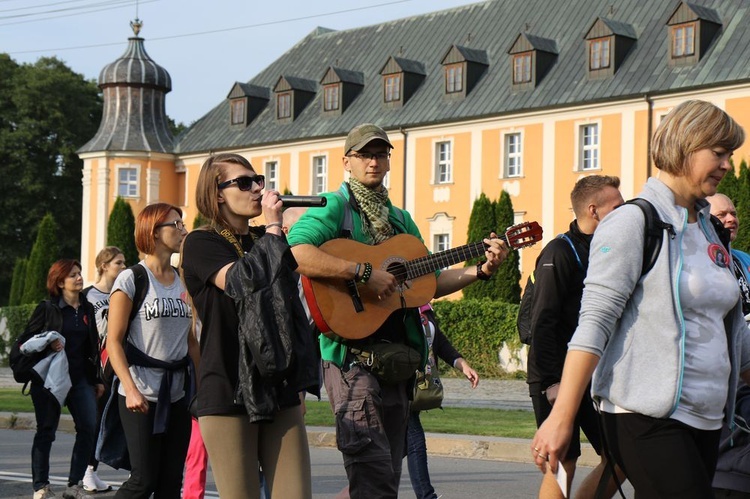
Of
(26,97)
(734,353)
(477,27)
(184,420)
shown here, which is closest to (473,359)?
(477,27)

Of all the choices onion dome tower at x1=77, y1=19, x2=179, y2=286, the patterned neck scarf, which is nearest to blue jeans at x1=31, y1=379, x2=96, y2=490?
the patterned neck scarf

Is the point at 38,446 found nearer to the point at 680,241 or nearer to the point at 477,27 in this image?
the point at 680,241

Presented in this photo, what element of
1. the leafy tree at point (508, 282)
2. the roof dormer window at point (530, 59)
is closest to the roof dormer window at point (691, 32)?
the roof dormer window at point (530, 59)

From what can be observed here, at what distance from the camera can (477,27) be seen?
54.7 metres

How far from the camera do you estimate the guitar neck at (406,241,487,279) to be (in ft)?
21.9

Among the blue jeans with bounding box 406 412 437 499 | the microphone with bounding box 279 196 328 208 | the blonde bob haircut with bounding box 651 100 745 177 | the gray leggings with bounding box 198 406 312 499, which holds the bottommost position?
the blue jeans with bounding box 406 412 437 499

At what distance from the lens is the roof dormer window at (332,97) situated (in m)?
56.7

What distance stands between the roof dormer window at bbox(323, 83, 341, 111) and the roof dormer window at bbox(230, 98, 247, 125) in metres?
5.24

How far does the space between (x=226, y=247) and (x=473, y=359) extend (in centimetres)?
2985

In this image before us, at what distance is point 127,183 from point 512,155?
2288 centimetres

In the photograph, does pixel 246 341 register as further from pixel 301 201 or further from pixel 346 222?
pixel 346 222

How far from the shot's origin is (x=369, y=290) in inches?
255

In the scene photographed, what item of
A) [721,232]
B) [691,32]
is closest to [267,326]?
[721,232]

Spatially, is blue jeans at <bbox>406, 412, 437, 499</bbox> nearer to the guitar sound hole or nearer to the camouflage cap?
the guitar sound hole
